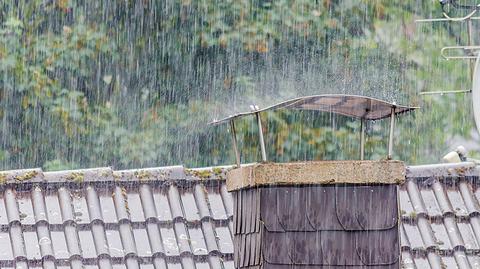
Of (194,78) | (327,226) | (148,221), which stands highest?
(194,78)

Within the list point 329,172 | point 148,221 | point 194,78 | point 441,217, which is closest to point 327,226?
point 329,172

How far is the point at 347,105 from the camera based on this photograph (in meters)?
5.65

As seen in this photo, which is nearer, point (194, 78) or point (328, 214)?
point (328, 214)

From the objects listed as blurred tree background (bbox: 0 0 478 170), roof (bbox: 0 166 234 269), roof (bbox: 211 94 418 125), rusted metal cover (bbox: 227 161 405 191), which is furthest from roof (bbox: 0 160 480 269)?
blurred tree background (bbox: 0 0 478 170)

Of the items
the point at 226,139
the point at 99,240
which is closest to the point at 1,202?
the point at 99,240

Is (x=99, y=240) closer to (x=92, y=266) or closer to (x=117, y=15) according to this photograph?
(x=92, y=266)

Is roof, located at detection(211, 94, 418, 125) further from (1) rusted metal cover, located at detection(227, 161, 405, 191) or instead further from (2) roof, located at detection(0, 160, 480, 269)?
(2) roof, located at detection(0, 160, 480, 269)

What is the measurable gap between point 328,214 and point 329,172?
18 cm

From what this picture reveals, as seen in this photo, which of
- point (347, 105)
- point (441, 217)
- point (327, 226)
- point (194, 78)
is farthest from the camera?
point (194, 78)

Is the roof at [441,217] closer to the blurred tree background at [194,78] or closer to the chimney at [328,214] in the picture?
the chimney at [328,214]

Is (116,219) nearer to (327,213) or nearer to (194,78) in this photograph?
(327,213)

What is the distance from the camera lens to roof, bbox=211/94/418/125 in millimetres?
5355

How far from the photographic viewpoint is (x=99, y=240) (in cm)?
616

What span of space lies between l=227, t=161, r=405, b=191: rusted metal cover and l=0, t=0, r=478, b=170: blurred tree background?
32.3ft
